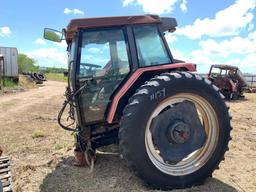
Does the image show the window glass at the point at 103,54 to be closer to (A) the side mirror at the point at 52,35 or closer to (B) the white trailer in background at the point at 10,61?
(A) the side mirror at the point at 52,35

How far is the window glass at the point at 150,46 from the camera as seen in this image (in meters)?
4.72

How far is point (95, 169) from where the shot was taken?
16.3 feet

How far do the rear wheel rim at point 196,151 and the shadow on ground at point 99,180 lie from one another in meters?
0.27

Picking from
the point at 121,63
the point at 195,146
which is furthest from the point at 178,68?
the point at 195,146

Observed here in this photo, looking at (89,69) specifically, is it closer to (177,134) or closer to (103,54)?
(103,54)

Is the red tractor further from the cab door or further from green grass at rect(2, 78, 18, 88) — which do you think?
green grass at rect(2, 78, 18, 88)

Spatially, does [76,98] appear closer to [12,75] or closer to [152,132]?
[152,132]

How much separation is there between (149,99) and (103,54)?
107cm

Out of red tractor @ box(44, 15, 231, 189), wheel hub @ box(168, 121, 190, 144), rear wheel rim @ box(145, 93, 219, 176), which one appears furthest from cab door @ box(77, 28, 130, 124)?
wheel hub @ box(168, 121, 190, 144)

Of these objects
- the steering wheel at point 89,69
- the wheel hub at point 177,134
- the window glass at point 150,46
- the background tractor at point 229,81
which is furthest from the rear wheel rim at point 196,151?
the background tractor at point 229,81

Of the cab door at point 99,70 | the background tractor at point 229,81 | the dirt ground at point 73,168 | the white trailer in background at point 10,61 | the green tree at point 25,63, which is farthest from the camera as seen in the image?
the green tree at point 25,63

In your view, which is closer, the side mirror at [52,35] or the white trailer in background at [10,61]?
the side mirror at [52,35]

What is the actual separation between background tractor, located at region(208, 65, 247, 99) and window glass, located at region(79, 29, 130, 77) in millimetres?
14989

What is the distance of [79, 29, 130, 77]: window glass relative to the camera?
470cm
